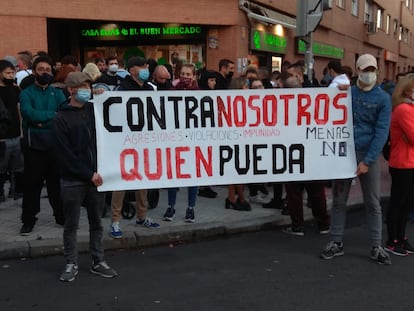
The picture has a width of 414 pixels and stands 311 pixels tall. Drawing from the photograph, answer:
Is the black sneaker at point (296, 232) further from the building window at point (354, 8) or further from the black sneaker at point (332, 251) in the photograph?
the building window at point (354, 8)

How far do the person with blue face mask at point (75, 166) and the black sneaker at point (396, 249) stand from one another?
2884 millimetres

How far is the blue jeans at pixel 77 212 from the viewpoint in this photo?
14.9 feet

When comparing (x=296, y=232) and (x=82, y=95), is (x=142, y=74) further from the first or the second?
(x=296, y=232)

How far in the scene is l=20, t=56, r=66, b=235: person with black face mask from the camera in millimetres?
5648

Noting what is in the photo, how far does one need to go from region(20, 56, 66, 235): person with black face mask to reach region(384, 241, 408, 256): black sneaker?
3812mm

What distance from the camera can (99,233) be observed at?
4.79 meters

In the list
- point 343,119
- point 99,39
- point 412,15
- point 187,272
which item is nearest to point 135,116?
point 187,272

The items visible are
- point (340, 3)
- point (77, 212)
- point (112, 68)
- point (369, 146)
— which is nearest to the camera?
point (77, 212)

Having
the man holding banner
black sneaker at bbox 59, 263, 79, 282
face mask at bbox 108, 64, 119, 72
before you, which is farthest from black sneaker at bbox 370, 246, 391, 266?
face mask at bbox 108, 64, 119, 72

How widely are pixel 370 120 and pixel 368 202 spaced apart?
82cm

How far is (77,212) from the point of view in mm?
4590

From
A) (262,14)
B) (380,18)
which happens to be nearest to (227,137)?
(262,14)

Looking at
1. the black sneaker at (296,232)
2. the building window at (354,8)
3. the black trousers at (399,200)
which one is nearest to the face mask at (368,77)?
the black trousers at (399,200)

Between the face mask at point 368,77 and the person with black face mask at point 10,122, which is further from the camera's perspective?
the person with black face mask at point 10,122
